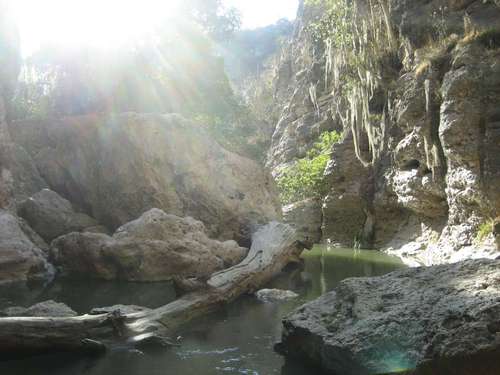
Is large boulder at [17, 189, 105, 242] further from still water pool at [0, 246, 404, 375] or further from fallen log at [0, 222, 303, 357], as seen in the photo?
fallen log at [0, 222, 303, 357]

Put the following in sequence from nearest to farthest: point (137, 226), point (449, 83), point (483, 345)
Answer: point (483, 345), point (137, 226), point (449, 83)

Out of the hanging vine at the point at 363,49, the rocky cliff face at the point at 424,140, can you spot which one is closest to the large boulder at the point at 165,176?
the rocky cliff face at the point at 424,140

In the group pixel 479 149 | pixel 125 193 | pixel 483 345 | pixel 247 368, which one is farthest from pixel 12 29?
pixel 483 345

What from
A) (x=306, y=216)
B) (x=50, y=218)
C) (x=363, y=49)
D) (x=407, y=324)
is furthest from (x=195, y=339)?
(x=306, y=216)

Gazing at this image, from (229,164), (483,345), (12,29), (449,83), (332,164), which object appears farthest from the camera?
(332,164)

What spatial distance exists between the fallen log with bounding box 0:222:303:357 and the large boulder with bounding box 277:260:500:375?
1765 mm

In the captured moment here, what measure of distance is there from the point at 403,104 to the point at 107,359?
51.9ft

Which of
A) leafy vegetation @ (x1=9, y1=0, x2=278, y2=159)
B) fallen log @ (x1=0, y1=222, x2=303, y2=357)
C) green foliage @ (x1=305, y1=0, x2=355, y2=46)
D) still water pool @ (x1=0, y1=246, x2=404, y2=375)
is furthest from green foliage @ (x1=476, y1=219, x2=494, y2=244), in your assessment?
green foliage @ (x1=305, y1=0, x2=355, y2=46)

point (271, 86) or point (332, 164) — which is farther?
point (271, 86)

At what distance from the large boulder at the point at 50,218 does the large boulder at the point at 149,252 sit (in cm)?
277

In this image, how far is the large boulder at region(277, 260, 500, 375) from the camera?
153 inches

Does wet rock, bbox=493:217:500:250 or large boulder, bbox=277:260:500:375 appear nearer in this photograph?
large boulder, bbox=277:260:500:375

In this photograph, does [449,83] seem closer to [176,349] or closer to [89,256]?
[89,256]

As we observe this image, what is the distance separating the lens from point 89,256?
38.5 ft
